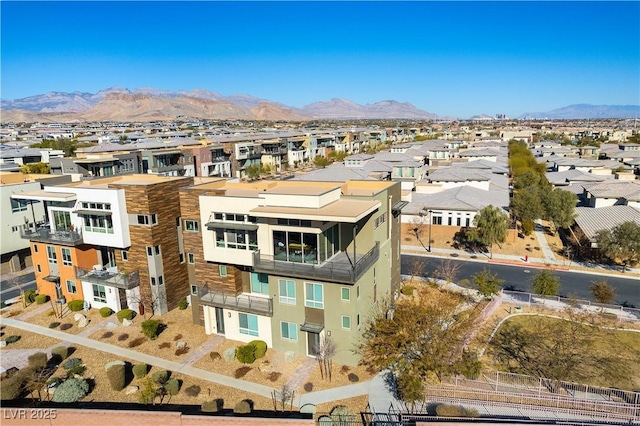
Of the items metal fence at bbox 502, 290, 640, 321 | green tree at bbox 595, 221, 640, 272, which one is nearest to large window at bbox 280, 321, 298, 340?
metal fence at bbox 502, 290, 640, 321

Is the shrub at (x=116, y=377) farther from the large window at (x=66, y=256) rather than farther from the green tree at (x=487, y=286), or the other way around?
the green tree at (x=487, y=286)

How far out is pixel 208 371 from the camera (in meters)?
23.8

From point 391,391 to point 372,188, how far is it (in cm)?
1323

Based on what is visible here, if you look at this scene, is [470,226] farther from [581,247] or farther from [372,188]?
[372,188]

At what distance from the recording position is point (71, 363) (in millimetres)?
24562

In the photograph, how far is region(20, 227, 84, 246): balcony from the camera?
3080cm

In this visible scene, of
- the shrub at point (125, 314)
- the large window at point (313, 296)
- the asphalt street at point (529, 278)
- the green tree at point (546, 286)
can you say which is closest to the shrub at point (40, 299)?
the shrub at point (125, 314)

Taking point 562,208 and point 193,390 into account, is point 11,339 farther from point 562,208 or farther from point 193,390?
point 562,208

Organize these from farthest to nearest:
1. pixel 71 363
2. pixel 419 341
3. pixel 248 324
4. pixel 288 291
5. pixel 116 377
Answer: pixel 248 324
pixel 71 363
pixel 288 291
pixel 116 377
pixel 419 341

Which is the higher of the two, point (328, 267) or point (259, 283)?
point (328, 267)

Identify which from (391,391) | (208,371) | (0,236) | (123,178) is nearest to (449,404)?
(391,391)

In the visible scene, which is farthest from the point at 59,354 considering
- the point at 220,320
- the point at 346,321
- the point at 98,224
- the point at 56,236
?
the point at 346,321

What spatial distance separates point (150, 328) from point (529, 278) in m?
31.4

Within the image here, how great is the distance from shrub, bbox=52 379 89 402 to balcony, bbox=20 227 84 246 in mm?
11994
